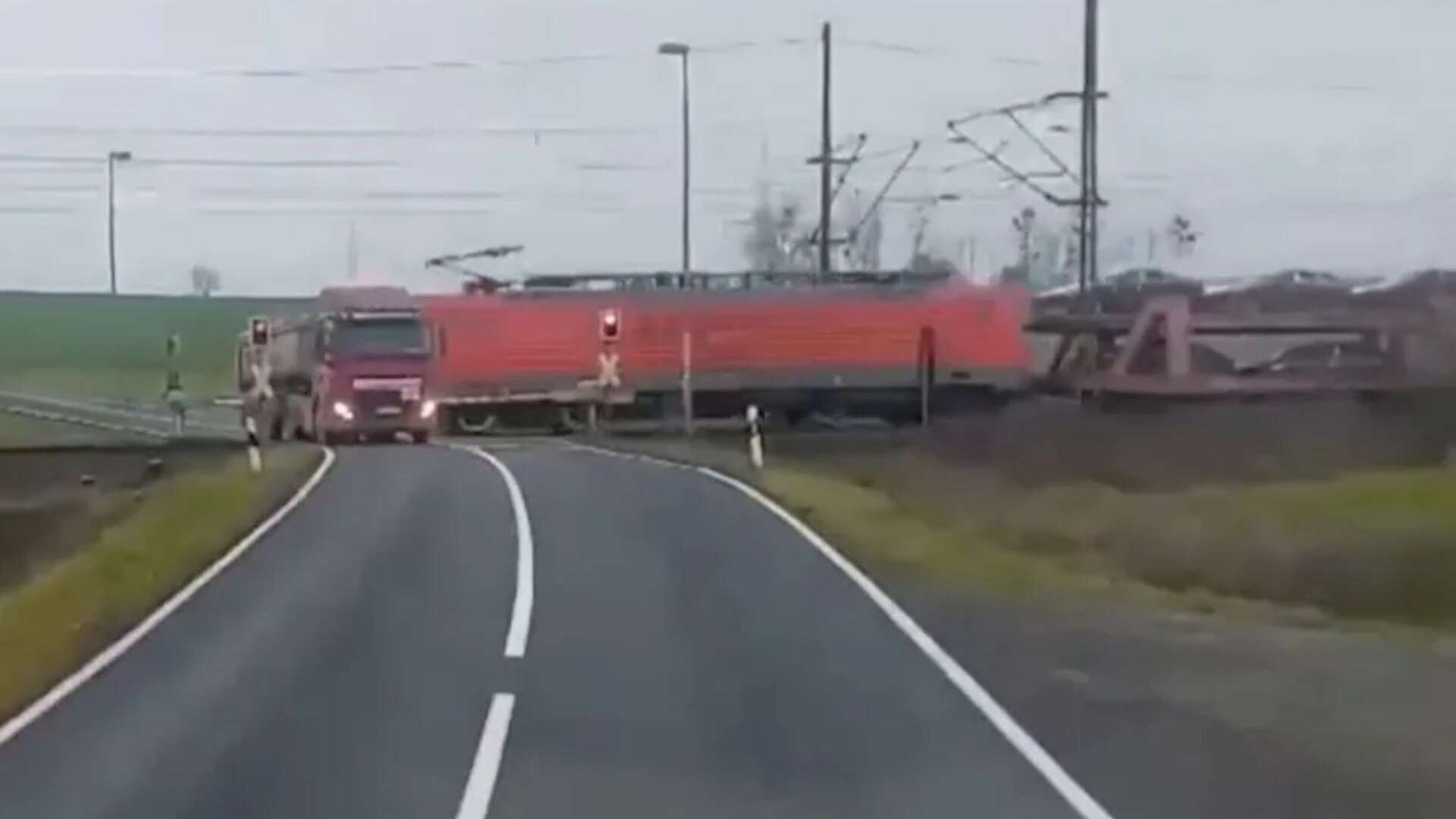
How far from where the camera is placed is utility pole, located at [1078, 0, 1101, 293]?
49625 millimetres

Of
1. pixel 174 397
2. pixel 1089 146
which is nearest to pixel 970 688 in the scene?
pixel 1089 146

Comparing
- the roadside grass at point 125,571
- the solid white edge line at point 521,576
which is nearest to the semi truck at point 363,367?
the roadside grass at point 125,571

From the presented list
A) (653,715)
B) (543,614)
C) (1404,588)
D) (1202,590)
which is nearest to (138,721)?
(653,715)

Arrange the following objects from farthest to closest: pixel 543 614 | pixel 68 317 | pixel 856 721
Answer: pixel 68 317
pixel 543 614
pixel 856 721

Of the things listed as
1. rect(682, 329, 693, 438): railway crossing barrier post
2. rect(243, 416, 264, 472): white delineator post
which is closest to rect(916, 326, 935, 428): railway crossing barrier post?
rect(682, 329, 693, 438): railway crossing barrier post

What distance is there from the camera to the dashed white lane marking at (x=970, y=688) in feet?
40.1

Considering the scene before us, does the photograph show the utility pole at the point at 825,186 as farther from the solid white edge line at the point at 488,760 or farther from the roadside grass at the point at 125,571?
the solid white edge line at the point at 488,760

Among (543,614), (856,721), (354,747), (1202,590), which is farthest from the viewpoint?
(1202,590)

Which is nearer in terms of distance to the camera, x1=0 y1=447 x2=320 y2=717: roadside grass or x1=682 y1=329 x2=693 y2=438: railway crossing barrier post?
x1=0 y1=447 x2=320 y2=717: roadside grass

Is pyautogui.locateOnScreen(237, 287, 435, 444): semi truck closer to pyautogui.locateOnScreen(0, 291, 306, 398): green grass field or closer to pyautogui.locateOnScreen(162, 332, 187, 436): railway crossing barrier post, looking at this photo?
pyautogui.locateOnScreen(162, 332, 187, 436): railway crossing barrier post

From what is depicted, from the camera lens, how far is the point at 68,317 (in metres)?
81.2

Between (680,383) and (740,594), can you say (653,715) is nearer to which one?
(740,594)

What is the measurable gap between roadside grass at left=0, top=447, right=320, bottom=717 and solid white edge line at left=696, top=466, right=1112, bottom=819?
6017 mm

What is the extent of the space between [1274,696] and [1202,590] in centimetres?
1053
